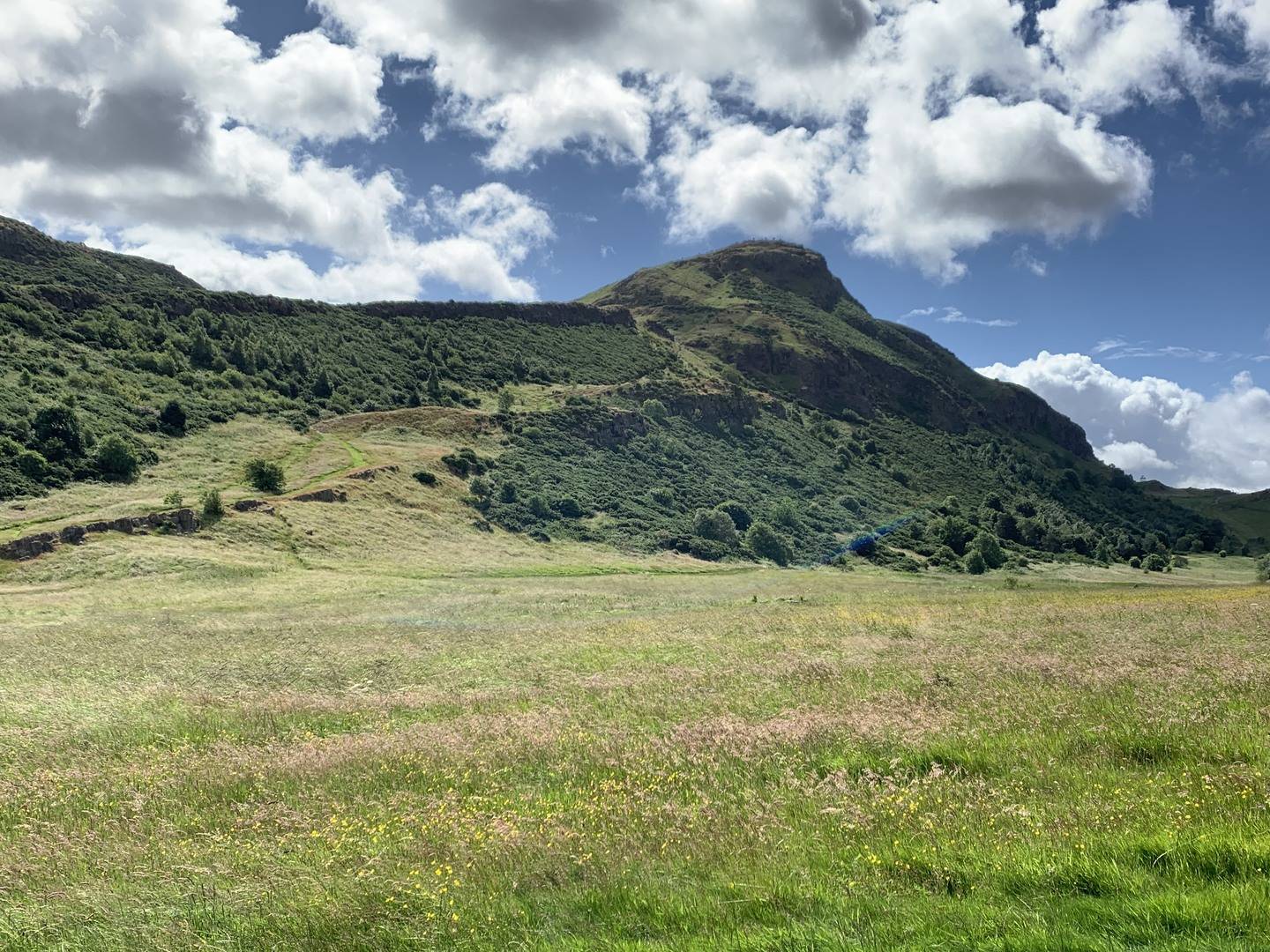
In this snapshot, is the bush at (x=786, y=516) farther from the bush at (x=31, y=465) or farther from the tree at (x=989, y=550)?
the bush at (x=31, y=465)

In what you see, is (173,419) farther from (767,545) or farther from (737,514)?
(767,545)

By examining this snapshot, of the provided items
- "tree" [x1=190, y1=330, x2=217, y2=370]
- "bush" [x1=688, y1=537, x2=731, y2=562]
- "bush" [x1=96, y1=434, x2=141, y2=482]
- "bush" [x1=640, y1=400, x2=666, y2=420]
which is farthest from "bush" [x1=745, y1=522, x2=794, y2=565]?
"tree" [x1=190, y1=330, x2=217, y2=370]

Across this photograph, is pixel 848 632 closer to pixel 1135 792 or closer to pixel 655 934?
pixel 1135 792

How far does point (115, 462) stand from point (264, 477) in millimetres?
14804

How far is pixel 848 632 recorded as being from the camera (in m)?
19.6

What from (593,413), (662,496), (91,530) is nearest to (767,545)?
(662,496)

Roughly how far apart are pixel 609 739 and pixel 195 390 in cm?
10255

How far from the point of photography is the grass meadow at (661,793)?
4.96 meters

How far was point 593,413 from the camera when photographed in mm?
115688

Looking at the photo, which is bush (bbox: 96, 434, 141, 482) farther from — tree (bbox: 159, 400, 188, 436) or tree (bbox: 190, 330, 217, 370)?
tree (bbox: 190, 330, 217, 370)

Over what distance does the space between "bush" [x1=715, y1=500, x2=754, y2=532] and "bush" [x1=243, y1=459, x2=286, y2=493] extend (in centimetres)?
5597

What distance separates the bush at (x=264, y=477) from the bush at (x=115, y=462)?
1160 centimetres

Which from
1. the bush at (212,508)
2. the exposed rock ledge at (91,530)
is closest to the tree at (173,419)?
the bush at (212,508)

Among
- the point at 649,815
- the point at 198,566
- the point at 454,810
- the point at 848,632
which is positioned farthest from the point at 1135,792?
the point at 198,566
